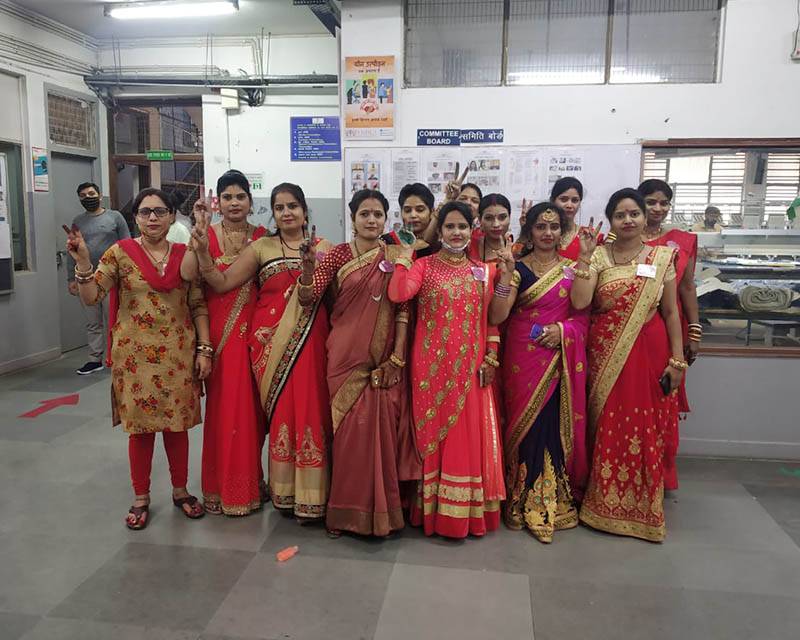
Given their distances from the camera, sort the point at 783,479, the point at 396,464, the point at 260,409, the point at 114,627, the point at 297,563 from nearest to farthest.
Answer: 1. the point at 114,627
2. the point at 297,563
3. the point at 396,464
4. the point at 260,409
5. the point at 783,479

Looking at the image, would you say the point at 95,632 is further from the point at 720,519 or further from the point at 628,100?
the point at 628,100

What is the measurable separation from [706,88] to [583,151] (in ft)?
2.44

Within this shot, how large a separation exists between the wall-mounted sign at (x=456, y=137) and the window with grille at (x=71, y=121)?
387 centimetres

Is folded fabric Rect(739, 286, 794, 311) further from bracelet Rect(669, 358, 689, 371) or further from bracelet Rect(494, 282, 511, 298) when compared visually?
bracelet Rect(494, 282, 511, 298)

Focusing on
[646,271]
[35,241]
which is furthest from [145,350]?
[35,241]

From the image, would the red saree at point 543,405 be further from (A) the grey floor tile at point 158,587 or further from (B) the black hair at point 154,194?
(B) the black hair at point 154,194

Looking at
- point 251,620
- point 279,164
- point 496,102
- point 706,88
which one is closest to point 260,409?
point 251,620

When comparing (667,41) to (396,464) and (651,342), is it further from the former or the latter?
(396,464)

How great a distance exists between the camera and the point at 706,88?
3494mm

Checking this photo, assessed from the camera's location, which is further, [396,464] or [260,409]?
[260,409]

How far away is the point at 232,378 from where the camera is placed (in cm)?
266

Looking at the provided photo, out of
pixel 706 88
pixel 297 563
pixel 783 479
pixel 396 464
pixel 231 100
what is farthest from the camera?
pixel 231 100

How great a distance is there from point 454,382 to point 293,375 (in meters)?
0.68

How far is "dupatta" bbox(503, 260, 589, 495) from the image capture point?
2.54 meters
